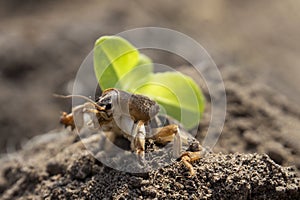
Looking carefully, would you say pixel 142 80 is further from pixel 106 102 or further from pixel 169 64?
pixel 169 64

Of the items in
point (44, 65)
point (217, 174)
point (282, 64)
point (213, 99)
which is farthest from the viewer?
point (282, 64)

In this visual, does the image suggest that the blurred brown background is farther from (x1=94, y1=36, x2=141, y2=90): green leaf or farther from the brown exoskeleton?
the brown exoskeleton

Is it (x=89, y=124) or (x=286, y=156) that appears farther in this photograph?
(x=286, y=156)

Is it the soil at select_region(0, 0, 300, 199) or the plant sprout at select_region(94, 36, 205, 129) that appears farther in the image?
the plant sprout at select_region(94, 36, 205, 129)

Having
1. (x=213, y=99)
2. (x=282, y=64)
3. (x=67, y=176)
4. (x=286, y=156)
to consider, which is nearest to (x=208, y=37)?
(x=282, y=64)

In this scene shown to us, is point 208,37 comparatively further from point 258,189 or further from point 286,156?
point 258,189

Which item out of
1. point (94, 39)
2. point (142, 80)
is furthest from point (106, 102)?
point (94, 39)

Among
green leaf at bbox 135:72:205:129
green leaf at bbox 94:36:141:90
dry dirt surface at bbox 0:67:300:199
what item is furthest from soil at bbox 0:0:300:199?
green leaf at bbox 94:36:141:90
